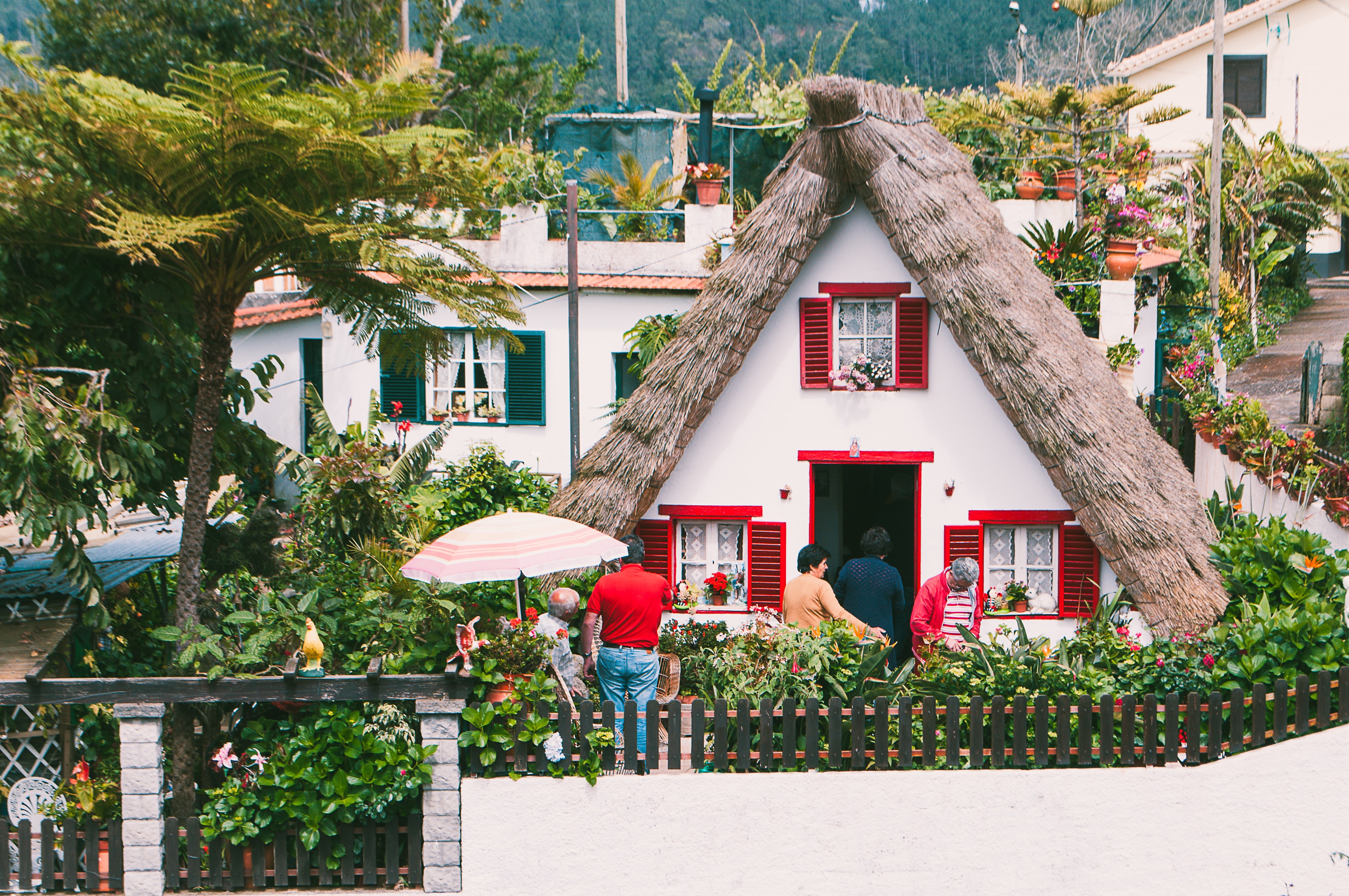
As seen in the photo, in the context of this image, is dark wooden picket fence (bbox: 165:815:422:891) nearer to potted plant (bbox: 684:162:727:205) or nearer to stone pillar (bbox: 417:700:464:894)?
stone pillar (bbox: 417:700:464:894)

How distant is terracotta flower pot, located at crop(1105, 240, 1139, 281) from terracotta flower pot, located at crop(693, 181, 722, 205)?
546cm

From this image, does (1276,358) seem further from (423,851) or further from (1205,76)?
(423,851)

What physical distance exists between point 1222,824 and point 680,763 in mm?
3996

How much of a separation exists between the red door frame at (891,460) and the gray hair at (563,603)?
276 centimetres

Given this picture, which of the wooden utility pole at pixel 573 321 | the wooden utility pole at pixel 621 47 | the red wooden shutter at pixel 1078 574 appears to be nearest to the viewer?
the red wooden shutter at pixel 1078 574

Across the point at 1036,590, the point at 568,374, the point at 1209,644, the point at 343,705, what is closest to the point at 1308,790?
the point at 1209,644

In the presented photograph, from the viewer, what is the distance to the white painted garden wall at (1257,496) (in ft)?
34.4

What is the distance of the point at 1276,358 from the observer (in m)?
20.8

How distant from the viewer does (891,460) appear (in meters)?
10.5

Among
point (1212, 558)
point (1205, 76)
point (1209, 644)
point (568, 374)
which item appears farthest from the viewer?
point (1205, 76)

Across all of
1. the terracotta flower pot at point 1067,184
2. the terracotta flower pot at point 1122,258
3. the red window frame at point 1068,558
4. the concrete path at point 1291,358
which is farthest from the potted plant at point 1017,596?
the terracotta flower pot at point 1067,184

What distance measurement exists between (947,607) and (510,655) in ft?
12.5

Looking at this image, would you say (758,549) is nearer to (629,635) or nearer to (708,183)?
(629,635)

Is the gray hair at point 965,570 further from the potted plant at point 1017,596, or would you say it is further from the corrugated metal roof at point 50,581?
the corrugated metal roof at point 50,581
